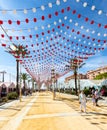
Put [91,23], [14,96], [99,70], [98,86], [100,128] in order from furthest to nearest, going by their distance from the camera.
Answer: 1. [99,70]
2. [98,86]
3. [14,96]
4. [91,23]
5. [100,128]

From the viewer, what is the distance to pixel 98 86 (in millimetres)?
55469

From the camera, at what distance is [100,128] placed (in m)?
13.3

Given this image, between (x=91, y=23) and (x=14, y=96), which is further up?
(x=91, y=23)

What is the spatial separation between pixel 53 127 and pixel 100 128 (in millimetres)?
2638

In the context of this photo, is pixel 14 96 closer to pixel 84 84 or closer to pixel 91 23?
pixel 84 84

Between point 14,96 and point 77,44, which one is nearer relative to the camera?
point 77,44

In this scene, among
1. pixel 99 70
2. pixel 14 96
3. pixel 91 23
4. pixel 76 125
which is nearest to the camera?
pixel 76 125

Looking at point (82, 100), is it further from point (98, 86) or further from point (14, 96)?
point (98, 86)

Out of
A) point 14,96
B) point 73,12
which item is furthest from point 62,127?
point 14,96

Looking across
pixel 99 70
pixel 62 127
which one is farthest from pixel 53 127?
pixel 99 70

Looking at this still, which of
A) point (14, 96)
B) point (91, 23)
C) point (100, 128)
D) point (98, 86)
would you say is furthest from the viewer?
point (98, 86)

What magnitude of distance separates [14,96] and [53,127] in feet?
122

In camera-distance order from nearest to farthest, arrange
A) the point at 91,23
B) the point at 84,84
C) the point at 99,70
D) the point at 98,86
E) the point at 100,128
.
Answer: the point at 100,128, the point at 91,23, the point at 98,86, the point at 84,84, the point at 99,70

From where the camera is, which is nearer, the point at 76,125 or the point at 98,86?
the point at 76,125
